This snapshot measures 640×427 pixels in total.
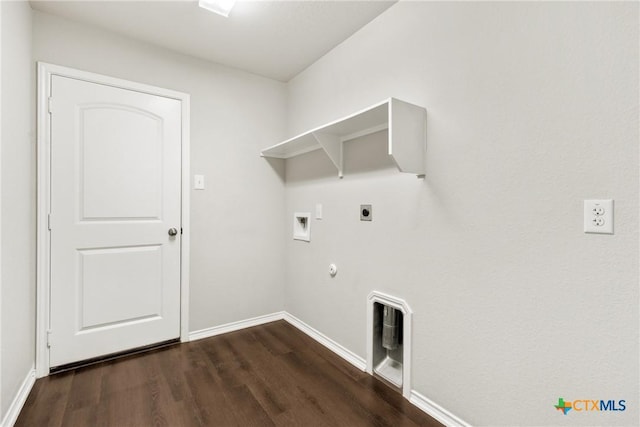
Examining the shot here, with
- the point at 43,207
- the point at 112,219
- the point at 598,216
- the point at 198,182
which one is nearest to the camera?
the point at 598,216

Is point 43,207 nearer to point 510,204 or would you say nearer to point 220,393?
point 220,393

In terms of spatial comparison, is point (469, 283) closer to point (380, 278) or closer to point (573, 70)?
point (380, 278)

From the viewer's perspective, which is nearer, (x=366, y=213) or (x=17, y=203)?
(x=17, y=203)

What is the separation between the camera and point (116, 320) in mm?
2158

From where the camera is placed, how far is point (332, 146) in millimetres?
2172

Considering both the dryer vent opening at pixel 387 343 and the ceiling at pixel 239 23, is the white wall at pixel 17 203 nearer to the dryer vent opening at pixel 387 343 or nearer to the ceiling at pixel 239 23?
the ceiling at pixel 239 23

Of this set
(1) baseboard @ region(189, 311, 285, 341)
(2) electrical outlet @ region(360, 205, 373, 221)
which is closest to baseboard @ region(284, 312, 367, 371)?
(1) baseboard @ region(189, 311, 285, 341)

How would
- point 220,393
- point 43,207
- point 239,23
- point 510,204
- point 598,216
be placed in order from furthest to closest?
point 239,23 < point 43,207 < point 220,393 < point 510,204 < point 598,216

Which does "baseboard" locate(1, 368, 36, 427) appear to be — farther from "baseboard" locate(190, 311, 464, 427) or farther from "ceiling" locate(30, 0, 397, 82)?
"ceiling" locate(30, 0, 397, 82)

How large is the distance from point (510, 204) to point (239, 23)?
77.9 inches

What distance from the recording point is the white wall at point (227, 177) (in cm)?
232

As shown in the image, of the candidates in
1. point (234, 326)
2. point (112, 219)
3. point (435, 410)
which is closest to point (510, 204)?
point (435, 410)

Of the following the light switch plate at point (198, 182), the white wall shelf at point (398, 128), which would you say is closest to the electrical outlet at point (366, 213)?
the white wall shelf at point (398, 128)

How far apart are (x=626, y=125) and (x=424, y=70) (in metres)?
0.92
